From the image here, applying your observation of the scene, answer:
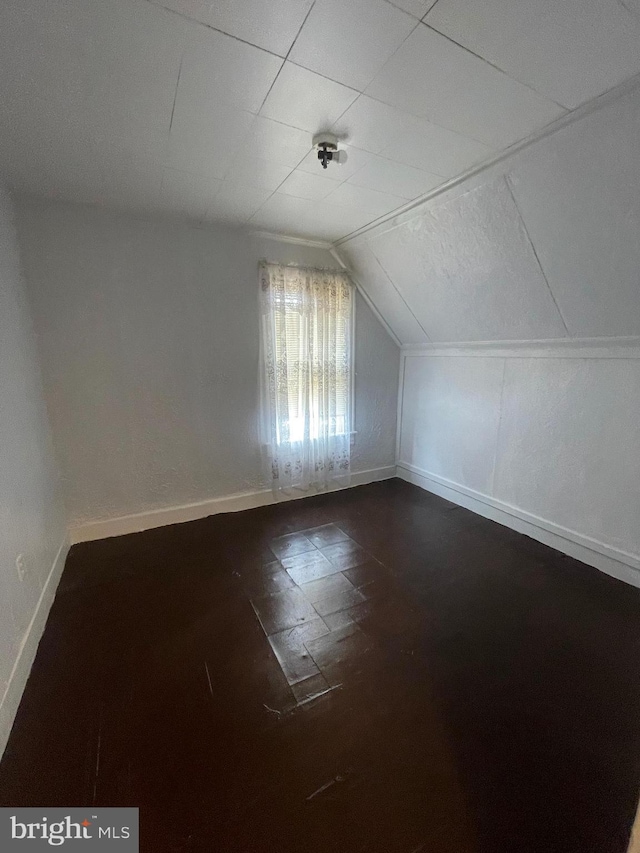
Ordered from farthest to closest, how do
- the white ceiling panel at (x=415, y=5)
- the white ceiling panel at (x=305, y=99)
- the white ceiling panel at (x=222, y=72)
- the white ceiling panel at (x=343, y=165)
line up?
1. the white ceiling panel at (x=343, y=165)
2. the white ceiling panel at (x=305, y=99)
3. the white ceiling panel at (x=222, y=72)
4. the white ceiling panel at (x=415, y=5)

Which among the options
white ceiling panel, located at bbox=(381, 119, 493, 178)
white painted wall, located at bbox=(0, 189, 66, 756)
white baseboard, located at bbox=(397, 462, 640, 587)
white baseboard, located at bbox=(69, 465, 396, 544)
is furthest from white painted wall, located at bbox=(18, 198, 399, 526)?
white baseboard, located at bbox=(397, 462, 640, 587)

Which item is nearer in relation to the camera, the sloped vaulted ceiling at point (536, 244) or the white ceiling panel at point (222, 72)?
the white ceiling panel at point (222, 72)

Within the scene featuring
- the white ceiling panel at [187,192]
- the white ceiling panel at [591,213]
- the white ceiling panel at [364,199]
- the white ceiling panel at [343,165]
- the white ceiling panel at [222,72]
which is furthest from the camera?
the white ceiling panel at [364,199]

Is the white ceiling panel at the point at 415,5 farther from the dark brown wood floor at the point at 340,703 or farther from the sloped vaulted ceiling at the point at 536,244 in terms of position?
the dark brown wood floor at the point at 340,703

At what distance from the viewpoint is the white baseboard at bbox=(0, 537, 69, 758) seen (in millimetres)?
1198

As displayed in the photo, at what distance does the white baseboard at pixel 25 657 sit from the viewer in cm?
120

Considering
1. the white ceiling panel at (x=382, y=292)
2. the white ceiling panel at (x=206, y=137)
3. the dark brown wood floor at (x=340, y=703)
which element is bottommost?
the dark brown wood floor at (x=340, y=703)

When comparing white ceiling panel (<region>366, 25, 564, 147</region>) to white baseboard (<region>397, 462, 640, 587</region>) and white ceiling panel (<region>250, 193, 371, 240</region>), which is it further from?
white baseboard (<region>397, 462, 640, 587</region>)

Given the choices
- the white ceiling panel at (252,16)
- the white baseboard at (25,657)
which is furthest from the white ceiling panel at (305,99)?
the white baseboard at (25,657)

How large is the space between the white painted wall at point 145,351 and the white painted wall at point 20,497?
16 cm

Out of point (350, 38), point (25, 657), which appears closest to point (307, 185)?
point (350, 38)

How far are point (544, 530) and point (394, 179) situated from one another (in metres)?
2.48

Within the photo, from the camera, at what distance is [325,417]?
Answer: 317cm

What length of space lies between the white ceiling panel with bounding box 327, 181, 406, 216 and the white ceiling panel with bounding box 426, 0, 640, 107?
3.07 ft
